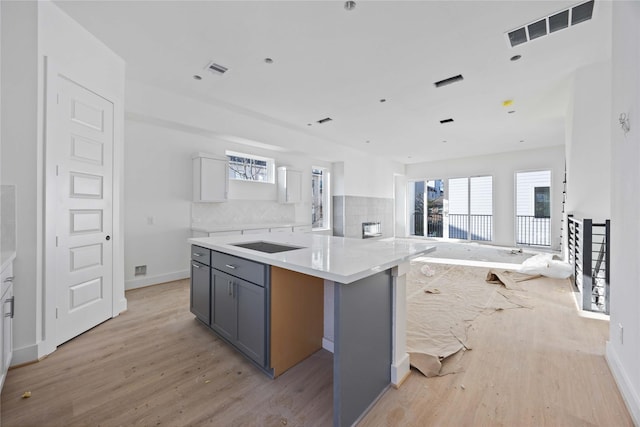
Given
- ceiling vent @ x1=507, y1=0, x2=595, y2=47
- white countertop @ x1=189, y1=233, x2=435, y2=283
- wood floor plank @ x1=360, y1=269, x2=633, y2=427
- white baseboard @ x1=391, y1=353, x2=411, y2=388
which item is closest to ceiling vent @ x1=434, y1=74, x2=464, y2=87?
ceiling vent @ x1=507, y1=0, x2=595, y2=47

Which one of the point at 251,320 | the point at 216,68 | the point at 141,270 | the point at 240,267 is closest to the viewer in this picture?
the point at 251,320

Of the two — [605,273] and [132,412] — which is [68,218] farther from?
[605,273]

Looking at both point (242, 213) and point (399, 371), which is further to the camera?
point (242, 213)

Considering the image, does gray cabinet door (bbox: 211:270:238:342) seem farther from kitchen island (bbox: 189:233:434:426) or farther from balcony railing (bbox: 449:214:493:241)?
balcony railing (bbox: 449:214:493:241)

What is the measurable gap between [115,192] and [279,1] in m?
→ 2.53

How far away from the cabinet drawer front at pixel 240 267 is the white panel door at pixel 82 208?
132 cm

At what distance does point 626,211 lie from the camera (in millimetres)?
1646

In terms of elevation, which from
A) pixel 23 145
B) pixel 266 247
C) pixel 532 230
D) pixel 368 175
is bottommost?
pixel 532 230

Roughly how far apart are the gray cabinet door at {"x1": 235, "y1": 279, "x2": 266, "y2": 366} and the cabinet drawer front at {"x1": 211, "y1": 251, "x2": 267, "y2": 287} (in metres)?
0.05

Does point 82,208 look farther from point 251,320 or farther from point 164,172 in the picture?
point 251,320

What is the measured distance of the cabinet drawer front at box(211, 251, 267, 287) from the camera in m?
1.79

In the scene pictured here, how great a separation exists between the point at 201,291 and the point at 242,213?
9.39ft

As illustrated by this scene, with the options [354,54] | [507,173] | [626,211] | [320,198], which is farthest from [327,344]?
[507,173]

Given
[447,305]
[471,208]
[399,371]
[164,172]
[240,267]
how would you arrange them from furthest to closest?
[471,208], [164,172], [447,305], [240,267], [399,371]
